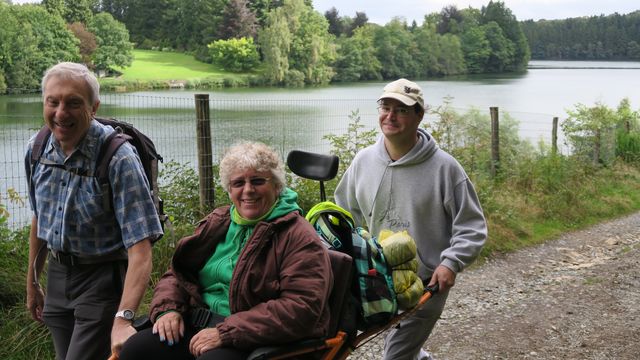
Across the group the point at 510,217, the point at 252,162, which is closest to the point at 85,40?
the point at 510,217

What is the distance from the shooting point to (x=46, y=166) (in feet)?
7.83

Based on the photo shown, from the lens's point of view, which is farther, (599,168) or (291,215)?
(599,168)

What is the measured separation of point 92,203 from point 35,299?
0.76 meters

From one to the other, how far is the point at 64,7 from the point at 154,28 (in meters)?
7.21

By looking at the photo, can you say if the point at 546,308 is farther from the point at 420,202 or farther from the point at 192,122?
the point at 192,122

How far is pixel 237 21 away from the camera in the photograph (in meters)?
24.0

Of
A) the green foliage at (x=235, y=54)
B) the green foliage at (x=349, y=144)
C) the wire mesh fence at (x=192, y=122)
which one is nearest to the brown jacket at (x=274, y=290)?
the wire mesh fence at (x=192, y=122)

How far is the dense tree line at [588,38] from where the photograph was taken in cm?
6062

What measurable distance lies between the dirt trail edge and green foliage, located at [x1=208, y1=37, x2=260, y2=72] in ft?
53.2

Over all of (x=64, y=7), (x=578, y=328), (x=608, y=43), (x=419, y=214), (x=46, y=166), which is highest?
(x=608, y=43)

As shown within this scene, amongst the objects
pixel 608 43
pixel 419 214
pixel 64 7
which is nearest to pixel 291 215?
pixel 419 214

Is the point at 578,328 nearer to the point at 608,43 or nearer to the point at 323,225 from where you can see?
the point at 323,225

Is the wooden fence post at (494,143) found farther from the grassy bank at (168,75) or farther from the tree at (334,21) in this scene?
the tree at (334,21)

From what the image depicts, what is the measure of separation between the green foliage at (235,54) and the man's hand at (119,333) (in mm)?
19781
